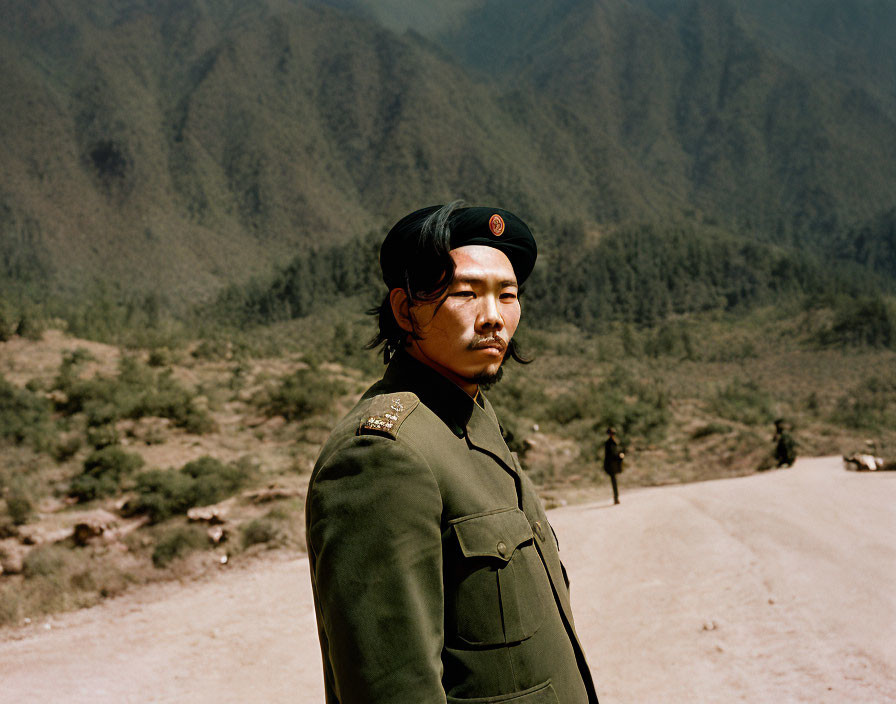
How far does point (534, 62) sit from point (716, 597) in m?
130

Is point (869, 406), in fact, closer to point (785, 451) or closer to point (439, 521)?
point (785, 451)

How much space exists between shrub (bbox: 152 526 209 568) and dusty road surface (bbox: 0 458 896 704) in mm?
661

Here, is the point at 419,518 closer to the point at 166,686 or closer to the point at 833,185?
the point at 166,686

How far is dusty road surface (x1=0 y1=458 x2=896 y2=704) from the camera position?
455cm

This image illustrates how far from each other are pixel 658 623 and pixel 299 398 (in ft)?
39.7

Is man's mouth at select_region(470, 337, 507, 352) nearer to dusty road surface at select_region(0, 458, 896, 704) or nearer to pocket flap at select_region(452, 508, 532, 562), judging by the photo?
pocket flap at select_region(452, 508, 532, 562)

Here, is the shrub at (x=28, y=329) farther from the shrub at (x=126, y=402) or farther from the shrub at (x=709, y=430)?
the shrub at (x=709, y=430)

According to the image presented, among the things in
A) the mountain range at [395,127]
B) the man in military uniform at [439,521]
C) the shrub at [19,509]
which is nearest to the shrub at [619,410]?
the shrub at [19,509]

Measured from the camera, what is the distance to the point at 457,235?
1.53 m

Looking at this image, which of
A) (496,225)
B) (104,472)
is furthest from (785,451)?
(496,225)

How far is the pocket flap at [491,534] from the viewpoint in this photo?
1309 mm

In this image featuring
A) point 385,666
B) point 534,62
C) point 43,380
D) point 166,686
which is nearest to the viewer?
point 385,666

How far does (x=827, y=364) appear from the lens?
3372 centimetres

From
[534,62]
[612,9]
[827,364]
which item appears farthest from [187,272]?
[612,9]
